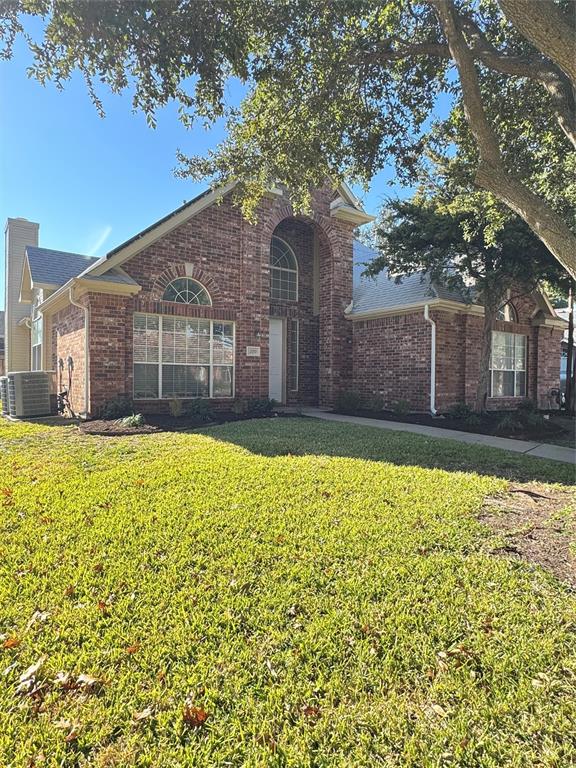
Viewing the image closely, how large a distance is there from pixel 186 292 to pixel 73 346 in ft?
11.5

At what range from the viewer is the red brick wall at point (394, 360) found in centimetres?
1298

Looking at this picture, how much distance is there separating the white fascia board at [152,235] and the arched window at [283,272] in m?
3.25

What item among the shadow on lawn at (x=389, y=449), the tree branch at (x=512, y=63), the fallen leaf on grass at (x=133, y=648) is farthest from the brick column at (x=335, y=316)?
the fallen leaf on grass at (x=133, y=648)

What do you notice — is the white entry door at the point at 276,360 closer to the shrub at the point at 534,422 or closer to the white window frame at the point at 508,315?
the shrub at the point at 534,422

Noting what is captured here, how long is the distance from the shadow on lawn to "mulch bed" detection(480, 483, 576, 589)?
2.63ft

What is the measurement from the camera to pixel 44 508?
457 centimetres

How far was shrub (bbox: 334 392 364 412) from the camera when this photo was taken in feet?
45.3

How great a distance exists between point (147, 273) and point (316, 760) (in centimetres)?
1150

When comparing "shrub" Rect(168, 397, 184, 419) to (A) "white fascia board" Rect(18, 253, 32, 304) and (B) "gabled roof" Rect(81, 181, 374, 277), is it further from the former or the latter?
(A) "white fascia board" Rect(18, 253, 32, 304)

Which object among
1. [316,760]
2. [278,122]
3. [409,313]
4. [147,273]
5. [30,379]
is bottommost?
[316,760]

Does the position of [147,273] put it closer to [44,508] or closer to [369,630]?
[44,508]

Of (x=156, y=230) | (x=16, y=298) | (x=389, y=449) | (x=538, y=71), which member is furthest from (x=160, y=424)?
(x=16, y=298)

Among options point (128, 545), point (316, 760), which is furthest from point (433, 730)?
point (128, 545)

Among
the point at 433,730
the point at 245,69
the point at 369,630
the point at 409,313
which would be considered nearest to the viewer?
the point at 433,730
